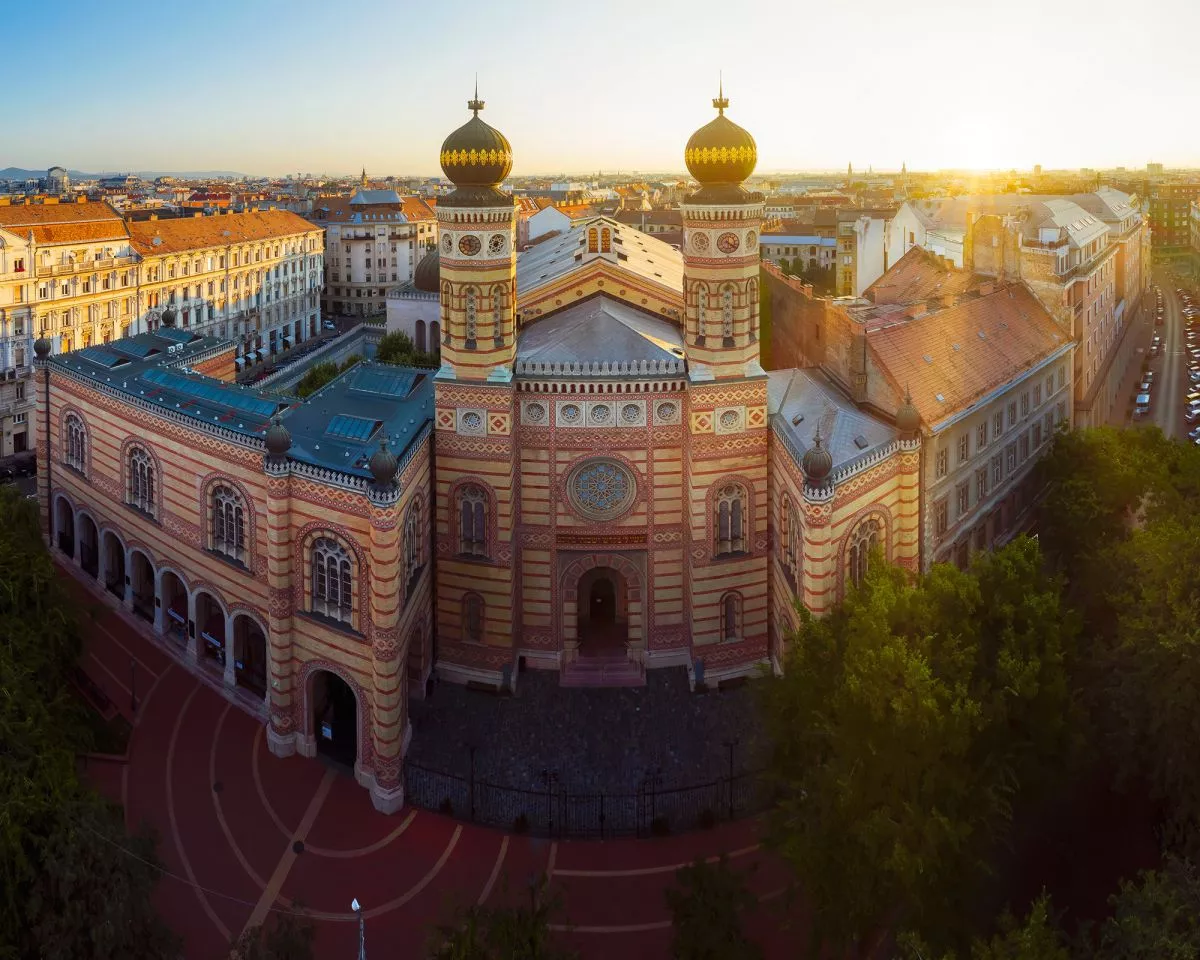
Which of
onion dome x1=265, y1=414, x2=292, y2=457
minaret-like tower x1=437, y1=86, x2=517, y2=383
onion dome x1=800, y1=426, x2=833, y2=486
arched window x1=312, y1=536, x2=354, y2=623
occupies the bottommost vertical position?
arched window x1=312, y1=536, x2=354, y2=623

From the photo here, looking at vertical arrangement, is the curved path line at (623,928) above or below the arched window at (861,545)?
below

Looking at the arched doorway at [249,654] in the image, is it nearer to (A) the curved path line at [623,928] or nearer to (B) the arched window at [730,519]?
(A) the curved path line at [623,928]

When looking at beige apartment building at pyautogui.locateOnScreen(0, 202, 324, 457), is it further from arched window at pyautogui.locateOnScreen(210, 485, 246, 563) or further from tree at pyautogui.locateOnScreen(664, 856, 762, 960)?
tree at pyautogui.locateOnScreen(664, 856, 762, 960)

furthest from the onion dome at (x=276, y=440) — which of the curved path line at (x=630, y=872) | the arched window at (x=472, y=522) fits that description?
the curved path line at (x=630, y=872)

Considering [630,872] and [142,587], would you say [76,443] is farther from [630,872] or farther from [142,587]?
[630,872]

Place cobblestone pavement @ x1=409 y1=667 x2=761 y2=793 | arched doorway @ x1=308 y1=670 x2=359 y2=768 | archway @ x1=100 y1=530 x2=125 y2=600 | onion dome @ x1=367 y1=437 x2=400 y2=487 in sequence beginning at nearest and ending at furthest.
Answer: onion dome @ x1=367 y1=437 x2=400 y2=487, cobblestone pavement @ x1=409 y1=667 x2=761 y2=793, arched doorway @ x1=308 y1=670 x2=359 y2=768, archway @ x1=100 y1=530 x2=125 y2=600

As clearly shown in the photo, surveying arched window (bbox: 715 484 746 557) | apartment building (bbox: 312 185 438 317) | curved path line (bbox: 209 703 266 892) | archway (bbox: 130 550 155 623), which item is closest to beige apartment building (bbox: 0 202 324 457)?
apartment building (bbox: 312 185 438 317)
